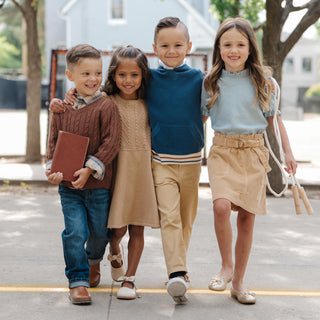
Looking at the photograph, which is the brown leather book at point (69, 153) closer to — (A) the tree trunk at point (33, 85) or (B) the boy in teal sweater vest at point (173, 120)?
(B) the boy in teal sweater vest at point (173, 120)

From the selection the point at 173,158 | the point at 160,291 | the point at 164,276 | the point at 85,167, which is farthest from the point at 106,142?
the point at 164,276

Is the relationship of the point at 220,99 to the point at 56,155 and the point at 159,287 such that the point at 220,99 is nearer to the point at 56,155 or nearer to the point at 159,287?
the point at 56,155

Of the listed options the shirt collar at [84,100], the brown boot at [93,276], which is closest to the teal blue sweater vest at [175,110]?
the shirt collar at [84,100]

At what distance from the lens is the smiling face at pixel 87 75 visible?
385cm

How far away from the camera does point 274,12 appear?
8.32m

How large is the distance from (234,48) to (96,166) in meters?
1.15

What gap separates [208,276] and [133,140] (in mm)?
1268

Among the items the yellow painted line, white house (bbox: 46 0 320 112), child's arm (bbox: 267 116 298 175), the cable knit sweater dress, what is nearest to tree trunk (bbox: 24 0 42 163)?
the yellow painted line

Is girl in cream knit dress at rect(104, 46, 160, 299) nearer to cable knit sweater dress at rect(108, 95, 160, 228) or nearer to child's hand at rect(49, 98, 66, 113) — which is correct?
cable knit sweater dress at rect(108, 95, 160, 228)

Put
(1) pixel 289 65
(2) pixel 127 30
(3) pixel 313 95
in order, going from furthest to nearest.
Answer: (1) pixel 289 65, (3) pixel 313 95, (2) pixel 127 30

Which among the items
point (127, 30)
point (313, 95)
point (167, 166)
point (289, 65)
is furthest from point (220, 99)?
point (289, 65)

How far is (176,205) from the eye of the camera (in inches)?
154

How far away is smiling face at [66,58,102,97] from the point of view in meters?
3.85

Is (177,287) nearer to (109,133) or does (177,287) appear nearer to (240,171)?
(240,171)
